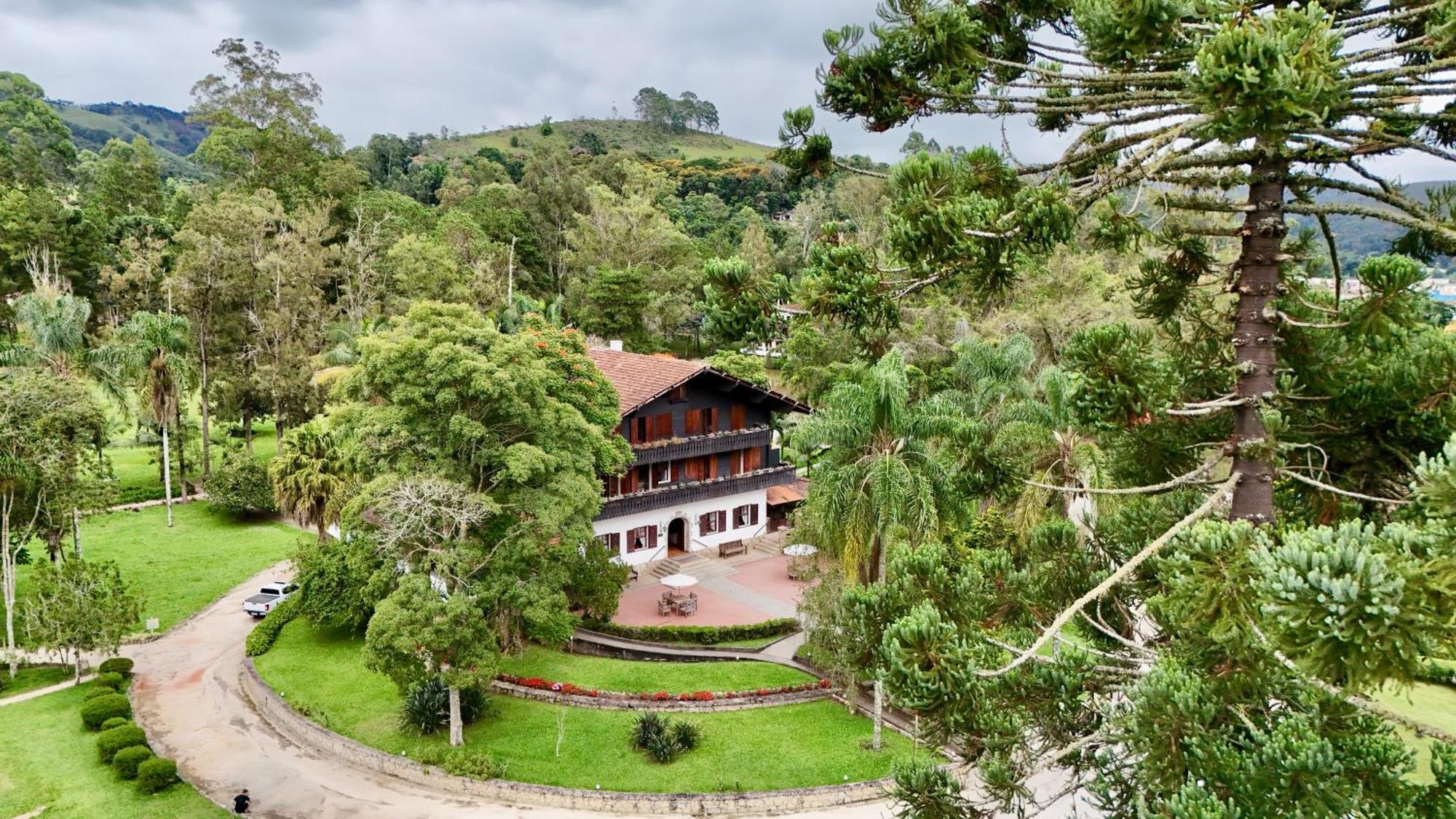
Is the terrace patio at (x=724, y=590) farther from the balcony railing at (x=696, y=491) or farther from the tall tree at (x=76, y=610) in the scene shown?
the tall tree at (x=76, y=610)

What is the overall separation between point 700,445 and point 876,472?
50.9 feet

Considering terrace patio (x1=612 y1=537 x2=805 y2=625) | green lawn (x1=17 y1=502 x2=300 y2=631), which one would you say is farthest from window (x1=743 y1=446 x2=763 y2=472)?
green lawn (x1=17 y1=502 x2=300 y2=631)

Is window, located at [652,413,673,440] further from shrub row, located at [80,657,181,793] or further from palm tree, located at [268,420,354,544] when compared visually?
shrub row, located at [80,657,181,793]

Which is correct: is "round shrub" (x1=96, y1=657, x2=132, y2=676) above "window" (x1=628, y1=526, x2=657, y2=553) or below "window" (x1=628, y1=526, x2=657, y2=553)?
below

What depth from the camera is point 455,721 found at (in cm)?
1972

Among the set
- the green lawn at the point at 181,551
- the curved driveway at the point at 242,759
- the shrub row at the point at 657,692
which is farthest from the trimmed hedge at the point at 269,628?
the shrub row at the point at 657,692

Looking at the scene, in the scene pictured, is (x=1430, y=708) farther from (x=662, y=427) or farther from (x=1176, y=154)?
(x=662, y=427)

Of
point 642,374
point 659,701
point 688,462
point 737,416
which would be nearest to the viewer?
point 659,701

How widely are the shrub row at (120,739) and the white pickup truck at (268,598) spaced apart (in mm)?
5418

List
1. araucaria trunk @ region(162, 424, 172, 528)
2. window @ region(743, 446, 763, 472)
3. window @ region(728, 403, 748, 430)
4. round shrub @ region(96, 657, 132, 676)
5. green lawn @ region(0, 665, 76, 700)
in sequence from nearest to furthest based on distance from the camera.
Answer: green lawn @ region(0, 665, 76, 700)
round shrub @ region(96, 657, 132, 676)
window @ region(728, 403, 748, 430)
window @ region(743, 446, 763, 472)
araucaria trunk @ region(162, 424, 172, 528)

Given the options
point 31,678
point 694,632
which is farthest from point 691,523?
point 31,678

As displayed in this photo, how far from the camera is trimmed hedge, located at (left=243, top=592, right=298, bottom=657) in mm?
25109

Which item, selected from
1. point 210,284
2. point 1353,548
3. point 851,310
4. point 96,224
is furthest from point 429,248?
point 1353,548

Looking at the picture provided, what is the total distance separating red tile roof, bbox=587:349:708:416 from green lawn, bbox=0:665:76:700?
17347 mm
